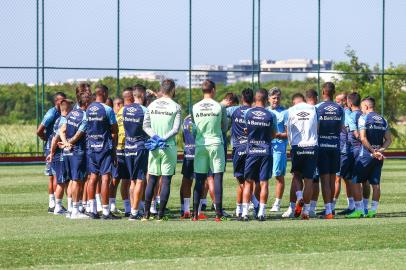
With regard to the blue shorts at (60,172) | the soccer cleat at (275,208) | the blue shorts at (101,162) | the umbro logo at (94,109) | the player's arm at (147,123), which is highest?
the umbro logo at (94,109)

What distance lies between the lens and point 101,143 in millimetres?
15891

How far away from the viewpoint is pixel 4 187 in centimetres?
2333

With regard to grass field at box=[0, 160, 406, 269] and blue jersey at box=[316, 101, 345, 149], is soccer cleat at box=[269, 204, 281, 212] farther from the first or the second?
blue jersey at box=[316, 101, 345, 149]

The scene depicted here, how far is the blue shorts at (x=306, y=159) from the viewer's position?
15891 millimetres

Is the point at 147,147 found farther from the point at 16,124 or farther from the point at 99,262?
the point at 16,124

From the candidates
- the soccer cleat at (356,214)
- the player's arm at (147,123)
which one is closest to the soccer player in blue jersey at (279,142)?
the soccer cleat at (356,214)

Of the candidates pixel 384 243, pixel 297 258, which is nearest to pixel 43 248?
pixel 297 258

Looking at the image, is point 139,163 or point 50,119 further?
point 50,119

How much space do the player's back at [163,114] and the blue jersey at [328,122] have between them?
7.81ft

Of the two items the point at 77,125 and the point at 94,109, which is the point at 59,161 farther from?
the point at 94,109

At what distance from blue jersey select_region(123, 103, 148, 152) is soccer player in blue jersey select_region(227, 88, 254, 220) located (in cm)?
144

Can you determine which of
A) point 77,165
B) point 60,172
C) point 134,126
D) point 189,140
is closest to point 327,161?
point 189,140

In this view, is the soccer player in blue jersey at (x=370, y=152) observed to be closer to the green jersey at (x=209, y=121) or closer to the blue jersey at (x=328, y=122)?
the blue jersey at (x=328, y=122)

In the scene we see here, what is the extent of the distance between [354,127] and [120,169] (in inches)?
155
